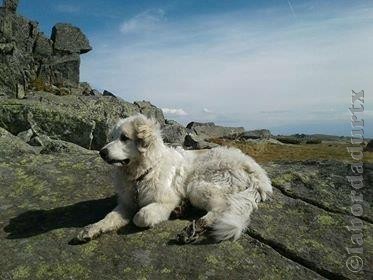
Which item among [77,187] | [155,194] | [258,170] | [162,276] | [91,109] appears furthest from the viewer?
[91,109]

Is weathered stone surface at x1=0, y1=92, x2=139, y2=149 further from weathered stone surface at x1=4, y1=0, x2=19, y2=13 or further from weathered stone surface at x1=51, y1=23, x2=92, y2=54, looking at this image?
weathered stone surface at x1=51, y1=23, x2=92, y2=54

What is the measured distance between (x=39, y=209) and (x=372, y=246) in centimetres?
562

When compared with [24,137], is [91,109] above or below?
above

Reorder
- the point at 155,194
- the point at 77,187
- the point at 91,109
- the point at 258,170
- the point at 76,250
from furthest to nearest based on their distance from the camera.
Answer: the point at 91,109
the point at 77,187
the point at 258,170
the point at 155,194
the point at 76,250

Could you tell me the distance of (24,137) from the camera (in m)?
14.3

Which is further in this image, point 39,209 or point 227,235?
point 39,209

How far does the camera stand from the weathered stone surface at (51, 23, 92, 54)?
216 ft

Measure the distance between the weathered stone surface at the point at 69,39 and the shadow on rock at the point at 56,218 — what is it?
202 ft

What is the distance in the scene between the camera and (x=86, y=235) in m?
6.54

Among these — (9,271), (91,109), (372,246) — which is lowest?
(9,271)

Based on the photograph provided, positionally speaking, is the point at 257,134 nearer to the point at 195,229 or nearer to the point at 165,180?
the point at 165,180

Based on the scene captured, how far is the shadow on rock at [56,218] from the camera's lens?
7.06 metres

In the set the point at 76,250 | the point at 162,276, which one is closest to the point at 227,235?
the point at 162,276

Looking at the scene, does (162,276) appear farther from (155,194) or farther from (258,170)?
(258,170)
